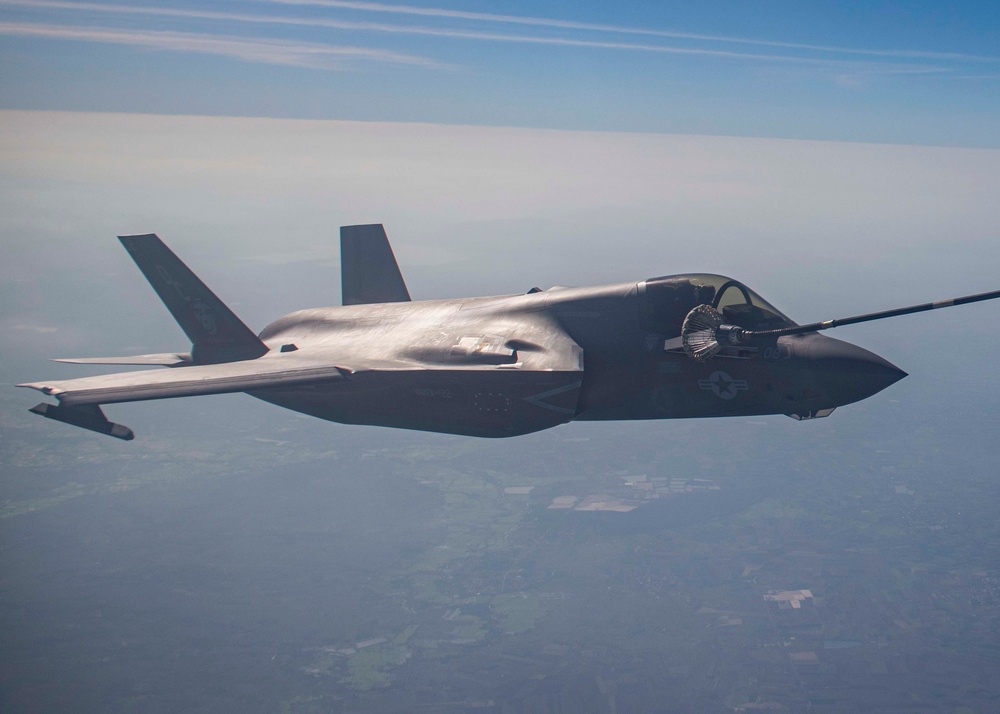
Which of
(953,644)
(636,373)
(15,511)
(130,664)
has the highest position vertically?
(636,373)

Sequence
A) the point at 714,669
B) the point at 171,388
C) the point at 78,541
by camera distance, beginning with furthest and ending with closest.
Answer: the point at 78,541 → the point at 714,669 → the point at 171,388

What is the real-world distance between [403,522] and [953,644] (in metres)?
107

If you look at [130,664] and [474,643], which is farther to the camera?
[474,643]

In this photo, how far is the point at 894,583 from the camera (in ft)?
471

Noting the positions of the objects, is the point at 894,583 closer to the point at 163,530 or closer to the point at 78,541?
the point at 163,530

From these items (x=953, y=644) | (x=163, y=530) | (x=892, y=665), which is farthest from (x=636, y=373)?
(x=163, y=530)

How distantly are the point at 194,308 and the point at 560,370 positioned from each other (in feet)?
49.7

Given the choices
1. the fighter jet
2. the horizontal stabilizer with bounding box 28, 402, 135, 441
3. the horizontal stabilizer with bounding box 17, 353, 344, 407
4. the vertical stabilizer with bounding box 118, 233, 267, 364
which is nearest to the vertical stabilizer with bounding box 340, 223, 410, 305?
the vertical stabilizer with bounding box 118, 233, 267, 364

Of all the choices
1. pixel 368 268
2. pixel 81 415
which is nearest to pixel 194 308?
pixel 368 268

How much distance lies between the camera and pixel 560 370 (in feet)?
64.1

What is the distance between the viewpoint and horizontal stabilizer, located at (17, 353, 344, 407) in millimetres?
18953

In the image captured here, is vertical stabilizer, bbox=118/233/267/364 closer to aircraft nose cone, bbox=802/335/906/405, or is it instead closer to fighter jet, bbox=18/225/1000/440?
fighter jet, bbox=18/225/1000/440

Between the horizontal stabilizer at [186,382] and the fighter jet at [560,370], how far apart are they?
0.05 m

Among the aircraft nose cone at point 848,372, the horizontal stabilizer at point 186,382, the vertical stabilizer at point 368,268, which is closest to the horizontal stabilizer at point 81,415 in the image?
the horizontal stabilizer at point 186,382
